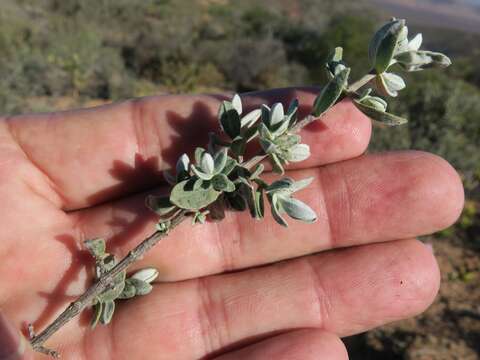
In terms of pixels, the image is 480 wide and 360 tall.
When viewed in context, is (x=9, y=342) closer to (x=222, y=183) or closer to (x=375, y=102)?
(x=222, y=183)

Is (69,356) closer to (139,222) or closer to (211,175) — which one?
(139,222)

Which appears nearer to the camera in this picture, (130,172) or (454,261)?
(130,172)

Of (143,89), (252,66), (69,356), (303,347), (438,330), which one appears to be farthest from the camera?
(252,66)

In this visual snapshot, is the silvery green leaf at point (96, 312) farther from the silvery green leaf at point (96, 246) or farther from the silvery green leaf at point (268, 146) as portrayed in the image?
the silvery green leaf at point (268, 146)

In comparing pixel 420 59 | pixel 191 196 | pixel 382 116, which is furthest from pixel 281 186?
pixel 420 59

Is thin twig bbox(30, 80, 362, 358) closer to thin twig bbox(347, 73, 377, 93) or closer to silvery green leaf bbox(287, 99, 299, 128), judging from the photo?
silvery green leaf bbox(287, 99, 299, 128)

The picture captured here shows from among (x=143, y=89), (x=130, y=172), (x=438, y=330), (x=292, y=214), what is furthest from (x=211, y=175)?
(x=143, y=89)

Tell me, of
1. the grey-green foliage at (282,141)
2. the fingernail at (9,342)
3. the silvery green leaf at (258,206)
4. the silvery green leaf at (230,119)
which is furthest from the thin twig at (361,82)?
the fingernail at (9,342)
